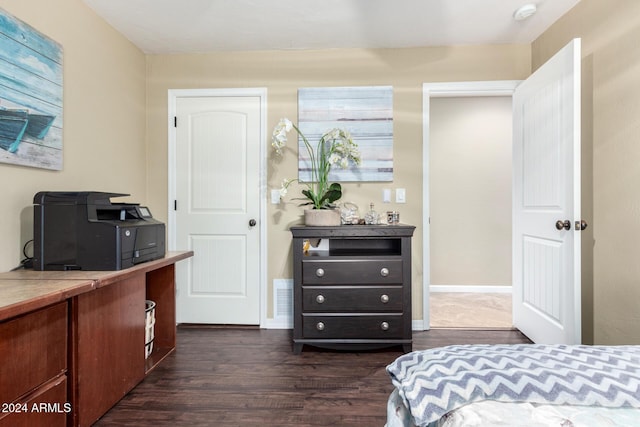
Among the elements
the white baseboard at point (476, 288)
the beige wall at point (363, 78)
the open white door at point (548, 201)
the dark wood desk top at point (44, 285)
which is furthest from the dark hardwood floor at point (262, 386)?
the white baseboard at point (476, 288)

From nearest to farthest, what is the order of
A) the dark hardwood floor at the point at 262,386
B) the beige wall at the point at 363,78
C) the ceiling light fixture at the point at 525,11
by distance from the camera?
the dark hardwood floor at the point at 262,386, the ceiling light fixture at the point at 525,11, the beige wall at the point at 363,78

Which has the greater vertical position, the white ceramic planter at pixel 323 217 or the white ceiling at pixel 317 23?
the white ceiling at pixel 317 23

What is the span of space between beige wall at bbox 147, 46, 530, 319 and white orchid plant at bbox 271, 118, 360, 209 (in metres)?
0.17

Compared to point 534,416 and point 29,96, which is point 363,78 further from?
point 534,416

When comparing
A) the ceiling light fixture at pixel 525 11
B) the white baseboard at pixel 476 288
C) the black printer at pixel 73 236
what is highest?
the ceiling light fixture at pixel 525 11

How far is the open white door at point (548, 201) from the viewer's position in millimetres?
1854

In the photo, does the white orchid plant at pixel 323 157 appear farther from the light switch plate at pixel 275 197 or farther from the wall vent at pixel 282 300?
the wall vent at pixel 282 300

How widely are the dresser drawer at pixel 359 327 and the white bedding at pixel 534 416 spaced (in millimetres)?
1602

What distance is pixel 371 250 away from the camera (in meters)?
2.52

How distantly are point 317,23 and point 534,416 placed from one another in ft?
8.24

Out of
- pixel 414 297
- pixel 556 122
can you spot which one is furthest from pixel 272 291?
pixel 556 122

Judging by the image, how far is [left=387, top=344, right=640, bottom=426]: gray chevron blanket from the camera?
0.67 metres

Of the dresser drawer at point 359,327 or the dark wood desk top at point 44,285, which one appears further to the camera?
the dresser drawer at point 359,327

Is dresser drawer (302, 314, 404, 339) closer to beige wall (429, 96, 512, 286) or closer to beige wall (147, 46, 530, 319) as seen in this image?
beige wall (147, 46, 530, 319)
